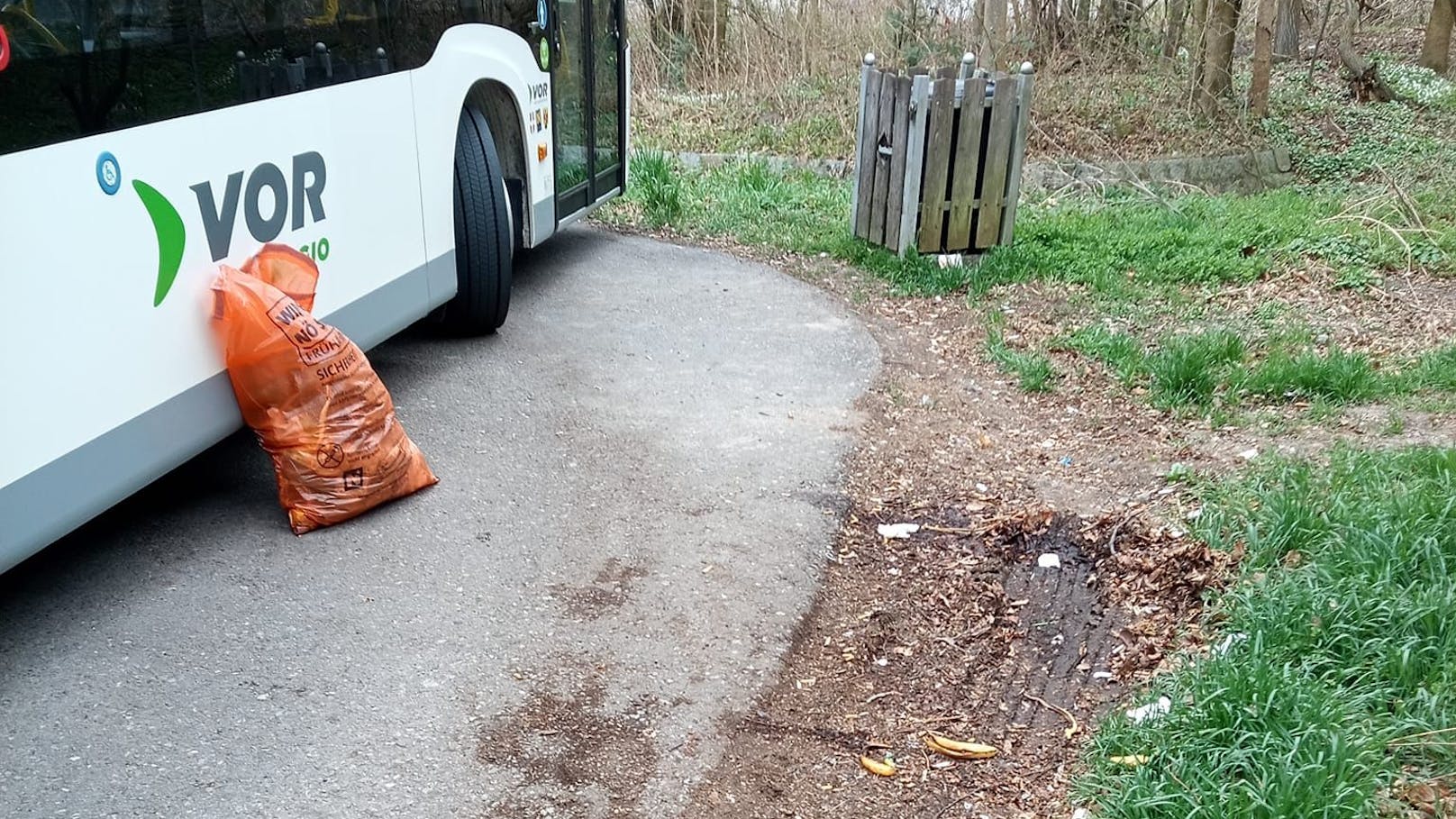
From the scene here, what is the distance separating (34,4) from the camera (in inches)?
117

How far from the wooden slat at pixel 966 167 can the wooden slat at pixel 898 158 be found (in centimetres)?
32

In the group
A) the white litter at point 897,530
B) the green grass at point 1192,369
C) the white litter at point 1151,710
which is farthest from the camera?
the green grass at point 1192,369

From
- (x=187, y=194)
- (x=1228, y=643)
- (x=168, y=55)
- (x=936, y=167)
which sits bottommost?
(x=1228, y=643)

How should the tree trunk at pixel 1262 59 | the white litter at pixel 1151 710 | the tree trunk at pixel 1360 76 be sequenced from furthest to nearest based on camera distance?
the tree trunk at pixel 1360 76, the tree trunk at pixel 1262 59, the white litter at pixel 1151 710

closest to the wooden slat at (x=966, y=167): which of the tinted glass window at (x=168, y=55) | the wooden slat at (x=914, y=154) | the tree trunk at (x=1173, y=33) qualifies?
the wooden slat at (x=914, y=154)

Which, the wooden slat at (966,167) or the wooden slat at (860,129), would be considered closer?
the wooden slat at (966,167)

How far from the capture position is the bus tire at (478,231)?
18.3ft

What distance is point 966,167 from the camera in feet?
23.1

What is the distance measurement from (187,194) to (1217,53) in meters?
11.3

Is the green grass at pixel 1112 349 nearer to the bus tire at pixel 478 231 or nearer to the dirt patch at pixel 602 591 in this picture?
the dirt patch at pixel 602 591

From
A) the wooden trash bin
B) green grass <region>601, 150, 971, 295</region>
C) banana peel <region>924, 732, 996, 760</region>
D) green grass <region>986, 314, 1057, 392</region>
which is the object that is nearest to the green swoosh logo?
banana peel <region>924, 732, 996, 760</region>

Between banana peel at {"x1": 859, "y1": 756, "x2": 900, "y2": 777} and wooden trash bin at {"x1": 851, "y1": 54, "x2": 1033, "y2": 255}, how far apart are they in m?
4.72

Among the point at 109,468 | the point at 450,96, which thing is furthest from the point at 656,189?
the point at 109,468

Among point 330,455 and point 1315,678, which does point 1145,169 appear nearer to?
point 1315,678
